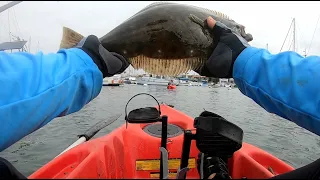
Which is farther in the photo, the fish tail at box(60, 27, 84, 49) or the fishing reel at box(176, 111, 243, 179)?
the fish tail at box(60, 27, 84, 49)

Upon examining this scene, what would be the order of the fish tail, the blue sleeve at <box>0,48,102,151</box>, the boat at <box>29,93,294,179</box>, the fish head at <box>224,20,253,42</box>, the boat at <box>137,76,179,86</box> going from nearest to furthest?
the blue sleeve at <box>0,48,102,151</box>, the boat at <box>29,93,294,179</box>, the fish tail, the fish head at <box>224,20,253,42</box>, the boat at <box>137,76,179,86</box>

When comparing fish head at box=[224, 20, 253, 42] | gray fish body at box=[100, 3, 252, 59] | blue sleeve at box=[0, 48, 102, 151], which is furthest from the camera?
fish head at box=[224, 20, 253, 42]

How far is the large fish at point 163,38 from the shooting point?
256 centimetres

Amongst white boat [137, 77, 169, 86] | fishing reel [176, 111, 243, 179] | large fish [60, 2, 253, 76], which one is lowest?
white boat [137, 77, 169, 86]

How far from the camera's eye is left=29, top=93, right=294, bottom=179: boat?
1.57 m

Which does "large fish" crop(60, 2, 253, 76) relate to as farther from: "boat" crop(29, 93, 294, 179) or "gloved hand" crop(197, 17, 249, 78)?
"boat" crop(29, 93, 294, 179)

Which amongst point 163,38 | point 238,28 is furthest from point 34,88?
point 238,28

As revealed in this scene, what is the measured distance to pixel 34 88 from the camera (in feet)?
5.13

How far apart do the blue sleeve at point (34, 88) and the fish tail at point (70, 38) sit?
2.07 feet

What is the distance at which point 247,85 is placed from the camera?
2053 mm

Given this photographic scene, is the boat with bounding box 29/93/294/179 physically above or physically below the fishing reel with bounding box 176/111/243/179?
below

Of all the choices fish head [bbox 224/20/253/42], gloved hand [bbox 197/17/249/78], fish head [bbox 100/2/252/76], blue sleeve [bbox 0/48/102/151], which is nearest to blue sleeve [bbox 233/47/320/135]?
gloved hand [bbox 197/17/249/78]

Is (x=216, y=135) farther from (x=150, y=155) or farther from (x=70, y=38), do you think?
(x=70, y=38)

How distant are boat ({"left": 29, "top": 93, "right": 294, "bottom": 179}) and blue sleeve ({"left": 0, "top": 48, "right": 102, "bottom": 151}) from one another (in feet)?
1.48
